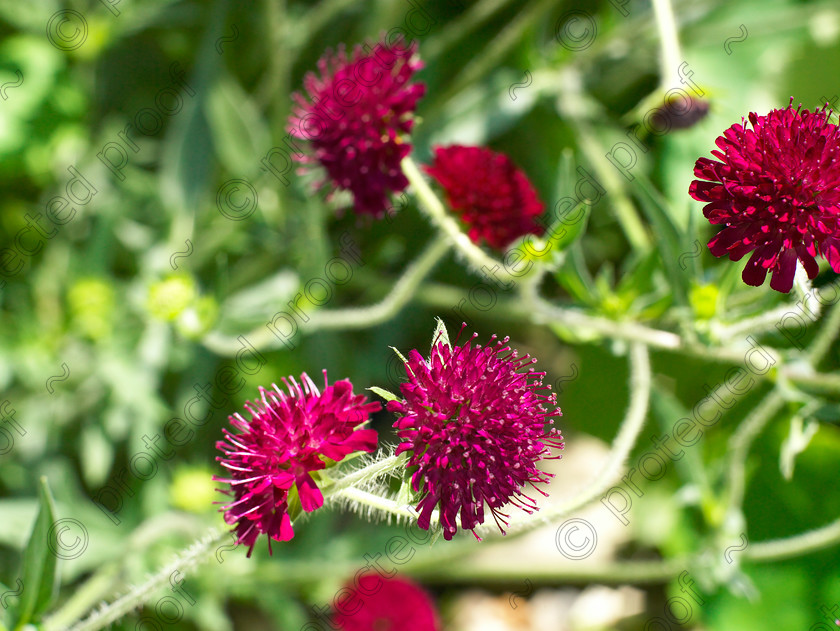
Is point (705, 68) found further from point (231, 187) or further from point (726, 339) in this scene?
point (231, 187)

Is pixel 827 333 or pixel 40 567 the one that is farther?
pixel 827 333

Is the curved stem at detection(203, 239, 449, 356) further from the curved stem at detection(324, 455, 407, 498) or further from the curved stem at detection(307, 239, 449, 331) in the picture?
the curved stem at detection(324, 455, 407, 498)

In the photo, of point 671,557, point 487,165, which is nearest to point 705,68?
point 487,165

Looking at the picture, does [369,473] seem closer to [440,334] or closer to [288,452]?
[288,452]

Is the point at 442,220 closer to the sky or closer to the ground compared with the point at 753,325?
closer to the sky

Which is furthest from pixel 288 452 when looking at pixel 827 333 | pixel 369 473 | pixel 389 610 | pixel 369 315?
pixel 827 333

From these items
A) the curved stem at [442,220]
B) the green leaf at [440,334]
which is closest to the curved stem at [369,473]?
the green leaf at [440,334]

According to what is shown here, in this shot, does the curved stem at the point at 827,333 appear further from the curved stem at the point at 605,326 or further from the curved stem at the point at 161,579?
the curved stem at the point at 161,579
